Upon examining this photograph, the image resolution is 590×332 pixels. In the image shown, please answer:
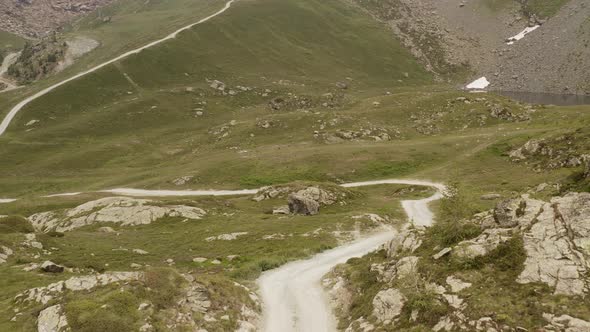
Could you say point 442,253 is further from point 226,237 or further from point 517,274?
point 226,237

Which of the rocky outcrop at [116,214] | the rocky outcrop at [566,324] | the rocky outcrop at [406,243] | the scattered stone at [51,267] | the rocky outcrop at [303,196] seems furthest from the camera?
the rocky outcrop at [303,196]

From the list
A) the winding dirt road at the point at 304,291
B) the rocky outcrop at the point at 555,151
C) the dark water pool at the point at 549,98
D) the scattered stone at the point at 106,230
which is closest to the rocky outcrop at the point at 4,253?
the scattered stone at the point at 106,230

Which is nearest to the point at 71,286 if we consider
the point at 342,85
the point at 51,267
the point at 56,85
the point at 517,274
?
the point at 51,267

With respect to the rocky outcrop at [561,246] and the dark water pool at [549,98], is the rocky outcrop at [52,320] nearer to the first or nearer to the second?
the rocky outcrop at [561,246]

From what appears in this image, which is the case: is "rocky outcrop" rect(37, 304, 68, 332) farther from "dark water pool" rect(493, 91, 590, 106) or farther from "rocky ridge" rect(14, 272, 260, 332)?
"dark water pool" rect(493, 91, 590, 106)

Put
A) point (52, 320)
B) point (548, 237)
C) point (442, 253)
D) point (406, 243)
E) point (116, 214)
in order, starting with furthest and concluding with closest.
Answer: point (116, 214)
point (406, 243)
point (442, 253)
point (52, 320)
point (548, 237)

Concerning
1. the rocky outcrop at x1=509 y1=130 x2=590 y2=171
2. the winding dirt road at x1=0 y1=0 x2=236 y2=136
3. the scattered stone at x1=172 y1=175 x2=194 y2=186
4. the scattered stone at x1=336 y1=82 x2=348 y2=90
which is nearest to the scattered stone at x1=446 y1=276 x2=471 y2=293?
the rocky outcrop at x1=509 y1=130 x2=590 y2=171
